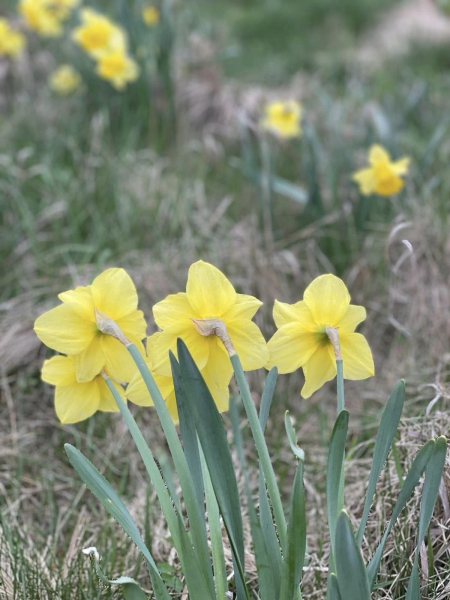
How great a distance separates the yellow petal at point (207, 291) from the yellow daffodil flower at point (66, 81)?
9.98 feet

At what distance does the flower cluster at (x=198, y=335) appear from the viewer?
2.70ft

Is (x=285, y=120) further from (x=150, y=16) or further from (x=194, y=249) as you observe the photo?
(x=150, y=16)

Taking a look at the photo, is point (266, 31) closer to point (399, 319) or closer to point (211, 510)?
point (399, 319)

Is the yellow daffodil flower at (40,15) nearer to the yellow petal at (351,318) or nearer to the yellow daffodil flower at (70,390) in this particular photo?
the yellow daffodil flower at (70,390)

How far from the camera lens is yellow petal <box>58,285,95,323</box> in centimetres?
87

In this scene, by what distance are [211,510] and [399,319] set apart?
4.40 feet

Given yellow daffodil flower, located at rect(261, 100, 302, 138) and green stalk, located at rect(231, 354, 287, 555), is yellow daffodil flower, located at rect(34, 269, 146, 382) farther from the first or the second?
yellow daffodil flower, located at rect(261, 100, 302, 138)

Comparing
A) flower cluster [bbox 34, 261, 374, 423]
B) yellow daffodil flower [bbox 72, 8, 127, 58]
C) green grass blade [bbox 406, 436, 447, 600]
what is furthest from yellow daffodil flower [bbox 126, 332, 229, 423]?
yellow daffodil flower [bbox 72, 8, 127, 58]

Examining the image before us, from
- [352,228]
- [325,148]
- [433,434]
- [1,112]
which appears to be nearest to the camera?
[433,434]

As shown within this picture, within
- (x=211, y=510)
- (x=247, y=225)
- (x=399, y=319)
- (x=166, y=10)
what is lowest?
(x=399, y=319)

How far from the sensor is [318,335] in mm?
881

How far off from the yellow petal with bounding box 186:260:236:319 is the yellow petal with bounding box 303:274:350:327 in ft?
0.35

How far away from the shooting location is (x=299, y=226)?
250 cm

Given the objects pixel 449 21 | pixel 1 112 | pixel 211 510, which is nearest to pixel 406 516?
pixel 211 510
